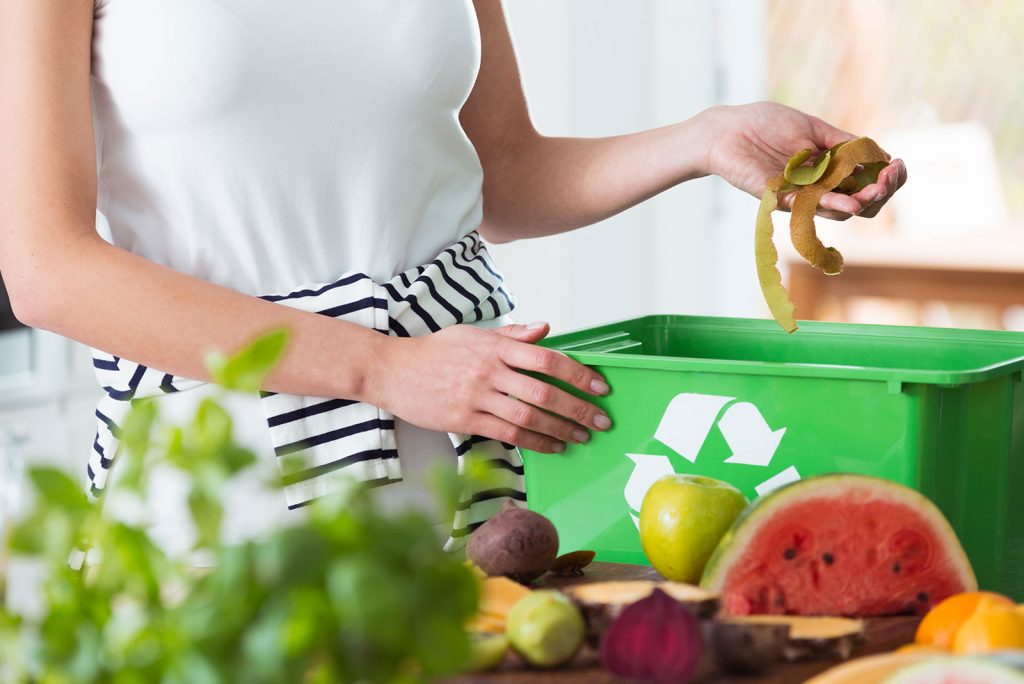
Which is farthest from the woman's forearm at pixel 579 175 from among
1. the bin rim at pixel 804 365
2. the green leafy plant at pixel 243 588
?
the green leafy plant at pixel 243 588

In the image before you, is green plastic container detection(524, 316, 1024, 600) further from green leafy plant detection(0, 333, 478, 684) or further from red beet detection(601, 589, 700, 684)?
green leafy plant detection(0, 333, 478, 684)

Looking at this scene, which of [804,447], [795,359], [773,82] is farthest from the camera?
[773,82]

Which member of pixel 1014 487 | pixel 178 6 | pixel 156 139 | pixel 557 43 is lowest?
pixel 1014 487

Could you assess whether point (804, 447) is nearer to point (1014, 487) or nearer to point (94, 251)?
point (1014, 487)

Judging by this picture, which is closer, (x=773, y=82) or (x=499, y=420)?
(x=499, y=420)

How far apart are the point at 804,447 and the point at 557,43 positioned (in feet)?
8.29

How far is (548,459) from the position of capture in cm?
93

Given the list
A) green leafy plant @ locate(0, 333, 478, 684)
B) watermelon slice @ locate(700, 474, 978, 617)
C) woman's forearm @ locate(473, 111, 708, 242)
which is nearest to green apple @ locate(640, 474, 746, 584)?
watermelon slice @ locate(700, 474, 978, 617)

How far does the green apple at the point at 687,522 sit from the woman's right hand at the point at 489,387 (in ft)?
0.45

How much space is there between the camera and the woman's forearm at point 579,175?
1190 millimetres

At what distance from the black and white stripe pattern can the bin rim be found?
0.14 meters

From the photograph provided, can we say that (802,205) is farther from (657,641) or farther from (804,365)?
(657,641)

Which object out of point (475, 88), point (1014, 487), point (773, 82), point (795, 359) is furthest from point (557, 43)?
point (1014, 487)

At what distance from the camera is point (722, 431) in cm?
84
